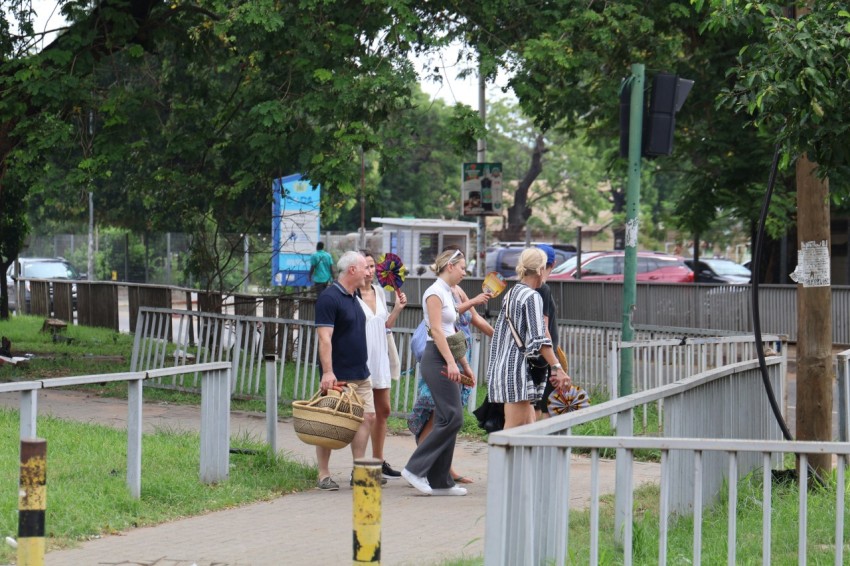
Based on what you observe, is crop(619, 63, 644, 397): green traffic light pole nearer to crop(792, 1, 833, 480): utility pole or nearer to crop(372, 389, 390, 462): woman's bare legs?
crop(792, 1, 833, 480): utility pole

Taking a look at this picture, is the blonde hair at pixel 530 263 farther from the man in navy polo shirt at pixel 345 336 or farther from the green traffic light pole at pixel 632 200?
the green traffic light pole at pixel 632 200

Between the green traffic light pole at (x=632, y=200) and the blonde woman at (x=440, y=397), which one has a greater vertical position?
the green traffic light pole at (x=632, y=200)

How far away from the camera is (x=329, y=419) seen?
8.41 metres

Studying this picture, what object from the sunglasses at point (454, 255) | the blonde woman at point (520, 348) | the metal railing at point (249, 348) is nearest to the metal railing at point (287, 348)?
the metal railing at point (249, 348)

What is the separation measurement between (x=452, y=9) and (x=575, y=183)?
4976 cm

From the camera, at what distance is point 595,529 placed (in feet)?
16.1

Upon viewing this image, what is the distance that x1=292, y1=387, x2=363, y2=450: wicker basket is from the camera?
8414mm

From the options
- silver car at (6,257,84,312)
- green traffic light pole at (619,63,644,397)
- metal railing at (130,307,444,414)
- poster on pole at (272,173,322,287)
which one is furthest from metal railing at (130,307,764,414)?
silver car at (6,257,84,312)

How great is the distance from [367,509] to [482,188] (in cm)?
2049

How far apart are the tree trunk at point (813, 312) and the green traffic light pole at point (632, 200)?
93.6 inches

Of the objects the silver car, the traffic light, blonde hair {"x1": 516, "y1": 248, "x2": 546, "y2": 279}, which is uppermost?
the traffic light

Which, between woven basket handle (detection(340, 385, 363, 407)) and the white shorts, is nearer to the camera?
woven basket handle (detection(340, 385, 363, 407))

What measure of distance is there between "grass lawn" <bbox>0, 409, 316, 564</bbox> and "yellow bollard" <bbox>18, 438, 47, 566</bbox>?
161cm

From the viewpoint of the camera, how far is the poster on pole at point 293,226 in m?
16.8
